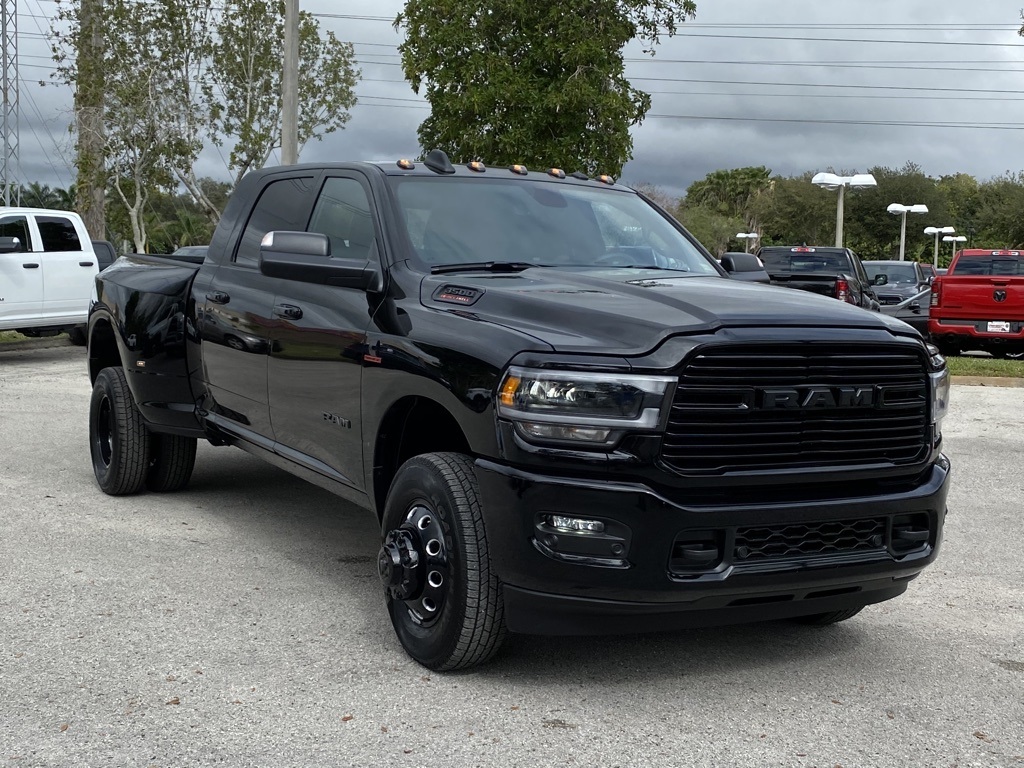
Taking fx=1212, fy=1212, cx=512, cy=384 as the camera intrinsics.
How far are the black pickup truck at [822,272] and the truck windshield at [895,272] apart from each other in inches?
A: 207

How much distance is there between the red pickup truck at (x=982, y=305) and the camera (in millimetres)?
17625

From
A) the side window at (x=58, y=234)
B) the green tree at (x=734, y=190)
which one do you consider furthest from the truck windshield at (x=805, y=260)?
the green tree at (x=734, y=190)

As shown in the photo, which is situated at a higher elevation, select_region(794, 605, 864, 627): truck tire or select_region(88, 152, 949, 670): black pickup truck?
select_region(88, 152, 949, 670): black pickup truck

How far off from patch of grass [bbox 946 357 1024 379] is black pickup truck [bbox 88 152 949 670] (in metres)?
10.8

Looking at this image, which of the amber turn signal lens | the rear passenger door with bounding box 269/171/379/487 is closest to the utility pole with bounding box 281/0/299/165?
the rear passenger door with bounding box 269/171/379/487

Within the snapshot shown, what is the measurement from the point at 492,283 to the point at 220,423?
2.23 metres

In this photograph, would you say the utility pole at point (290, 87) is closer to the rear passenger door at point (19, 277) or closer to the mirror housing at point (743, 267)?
the rear passenger door at point (19, 277)

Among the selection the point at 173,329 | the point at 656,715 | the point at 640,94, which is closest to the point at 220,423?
the point at 173,329

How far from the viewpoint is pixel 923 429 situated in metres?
4.16

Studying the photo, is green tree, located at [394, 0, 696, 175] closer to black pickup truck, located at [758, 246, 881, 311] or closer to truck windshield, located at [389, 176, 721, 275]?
black pickup truck, located at [758, 246, 881, 311]

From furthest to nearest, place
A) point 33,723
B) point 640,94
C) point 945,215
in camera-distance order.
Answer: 1. point 945,215
2. point 640,94
3. point 33,723

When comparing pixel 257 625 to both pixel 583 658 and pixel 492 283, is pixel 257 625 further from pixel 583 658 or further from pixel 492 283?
pixel 492 283

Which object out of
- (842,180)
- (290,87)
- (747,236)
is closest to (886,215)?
(747,236)

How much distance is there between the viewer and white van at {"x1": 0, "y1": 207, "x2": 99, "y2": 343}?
1574 cm
